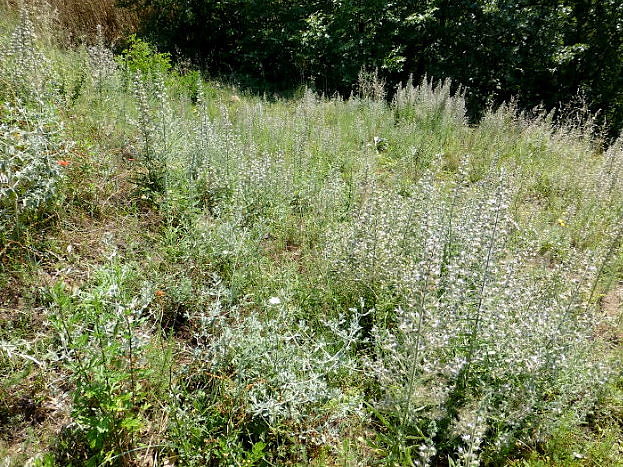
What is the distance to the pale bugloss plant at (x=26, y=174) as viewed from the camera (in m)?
2.98

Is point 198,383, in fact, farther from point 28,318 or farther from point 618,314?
point 618,314

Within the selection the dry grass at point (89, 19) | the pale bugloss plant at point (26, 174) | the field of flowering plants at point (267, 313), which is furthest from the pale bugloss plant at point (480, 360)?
the dry grass at point (89, 19)

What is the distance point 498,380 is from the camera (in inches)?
102

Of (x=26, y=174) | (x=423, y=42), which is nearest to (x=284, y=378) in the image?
(x=26, y=174)

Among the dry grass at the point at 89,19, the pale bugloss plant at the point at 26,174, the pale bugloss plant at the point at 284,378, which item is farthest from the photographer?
the dry grass at the point at 89,19

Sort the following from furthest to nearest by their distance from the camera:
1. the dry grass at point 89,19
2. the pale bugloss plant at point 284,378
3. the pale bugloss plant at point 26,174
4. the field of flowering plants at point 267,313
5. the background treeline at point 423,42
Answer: the background treeline at point 423,42
the dry grass at point 89,19
the pale bugloss plant at point 26,174
the pale bugloss plant at point 284,378
the field of flowering plants at point 267,313

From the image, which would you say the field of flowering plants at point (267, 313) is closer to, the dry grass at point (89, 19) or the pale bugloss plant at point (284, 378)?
the pale bugloss plant at point (284, 378)

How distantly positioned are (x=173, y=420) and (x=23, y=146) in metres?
2.58

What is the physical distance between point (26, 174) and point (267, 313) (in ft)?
7.36

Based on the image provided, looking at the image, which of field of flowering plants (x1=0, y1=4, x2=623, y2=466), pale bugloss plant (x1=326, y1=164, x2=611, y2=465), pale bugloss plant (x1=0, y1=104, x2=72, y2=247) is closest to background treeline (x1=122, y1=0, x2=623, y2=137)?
field of flowering plants (x1=0, y1=4, x2=623, y2=466)

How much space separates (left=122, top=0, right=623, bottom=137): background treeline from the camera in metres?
10.2

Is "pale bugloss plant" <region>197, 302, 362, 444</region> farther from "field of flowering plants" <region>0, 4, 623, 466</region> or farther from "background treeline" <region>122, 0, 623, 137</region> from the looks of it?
"background treeline" <region>122, 0, 623, 137</region>

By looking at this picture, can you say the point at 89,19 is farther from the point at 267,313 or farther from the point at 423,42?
the point at 267,313

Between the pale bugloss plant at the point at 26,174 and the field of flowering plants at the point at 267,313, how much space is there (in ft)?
0.08
